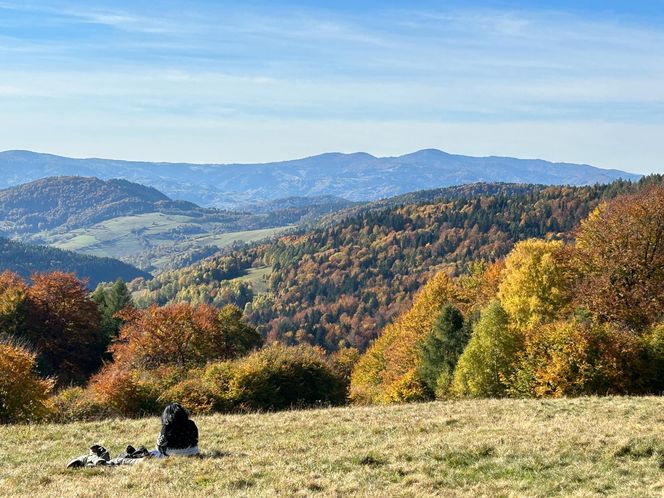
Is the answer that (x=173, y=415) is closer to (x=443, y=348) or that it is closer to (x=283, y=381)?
(x=283, y=381)

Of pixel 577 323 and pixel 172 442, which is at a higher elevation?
pixel 577 323

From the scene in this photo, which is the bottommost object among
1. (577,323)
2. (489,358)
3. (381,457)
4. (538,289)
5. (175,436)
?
(489,358)

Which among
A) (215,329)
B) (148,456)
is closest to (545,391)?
(148,456)

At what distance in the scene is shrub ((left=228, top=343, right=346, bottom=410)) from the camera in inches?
1698

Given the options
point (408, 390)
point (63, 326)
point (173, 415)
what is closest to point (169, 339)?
point (63, 326)

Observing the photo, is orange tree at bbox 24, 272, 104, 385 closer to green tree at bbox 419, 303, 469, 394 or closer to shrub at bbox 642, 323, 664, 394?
green tree at bbox 419, 303, 469, 394

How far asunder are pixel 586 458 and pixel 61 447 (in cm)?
1857

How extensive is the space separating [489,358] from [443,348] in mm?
13786

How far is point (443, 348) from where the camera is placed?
6488 cm

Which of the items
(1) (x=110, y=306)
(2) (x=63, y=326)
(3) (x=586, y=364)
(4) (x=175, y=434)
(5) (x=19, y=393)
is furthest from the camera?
(1) (x=110, y=306)

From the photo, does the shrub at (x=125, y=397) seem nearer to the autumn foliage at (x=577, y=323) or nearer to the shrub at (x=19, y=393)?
the shrub at (x=19, y=393)

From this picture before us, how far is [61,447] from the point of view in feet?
78.3

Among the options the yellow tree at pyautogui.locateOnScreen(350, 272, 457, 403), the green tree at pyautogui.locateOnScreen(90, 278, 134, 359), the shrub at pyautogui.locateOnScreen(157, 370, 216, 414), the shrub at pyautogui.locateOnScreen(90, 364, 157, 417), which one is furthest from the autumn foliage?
the green tree at pyautogui.locateOnScreen(90, 278, 134, 359)

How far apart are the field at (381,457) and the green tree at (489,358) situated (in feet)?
71.8
